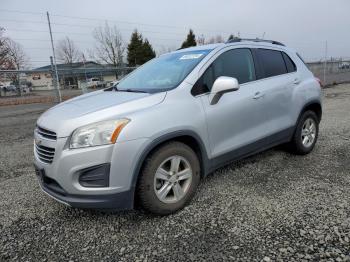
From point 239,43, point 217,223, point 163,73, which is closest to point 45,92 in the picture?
point 163,73

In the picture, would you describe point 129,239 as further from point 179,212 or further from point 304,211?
point 304,211

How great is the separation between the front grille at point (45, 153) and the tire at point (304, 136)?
11.1 ft

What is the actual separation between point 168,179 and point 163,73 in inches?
54.9

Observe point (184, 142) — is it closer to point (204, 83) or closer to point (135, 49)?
point (204, 83)

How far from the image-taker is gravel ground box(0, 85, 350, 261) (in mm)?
2504

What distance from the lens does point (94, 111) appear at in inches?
109

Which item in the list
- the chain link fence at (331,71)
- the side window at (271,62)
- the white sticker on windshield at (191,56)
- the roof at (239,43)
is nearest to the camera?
the white sticker on windshield at (191,56)

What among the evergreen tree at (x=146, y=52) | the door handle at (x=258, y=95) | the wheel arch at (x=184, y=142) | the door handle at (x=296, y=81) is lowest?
the wheel arch at (x=184, y=142)

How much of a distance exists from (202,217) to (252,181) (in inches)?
42.9

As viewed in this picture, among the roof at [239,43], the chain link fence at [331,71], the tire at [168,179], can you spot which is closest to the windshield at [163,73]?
the roof at [239,43]

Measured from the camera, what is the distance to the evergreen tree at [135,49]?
44.0 m

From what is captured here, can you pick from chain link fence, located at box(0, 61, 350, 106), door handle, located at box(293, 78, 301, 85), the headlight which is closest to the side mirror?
the headlight

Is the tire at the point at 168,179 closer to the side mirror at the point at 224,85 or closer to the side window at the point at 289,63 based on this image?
the side mirror at the point at 224,85

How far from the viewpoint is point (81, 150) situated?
8.47ft
